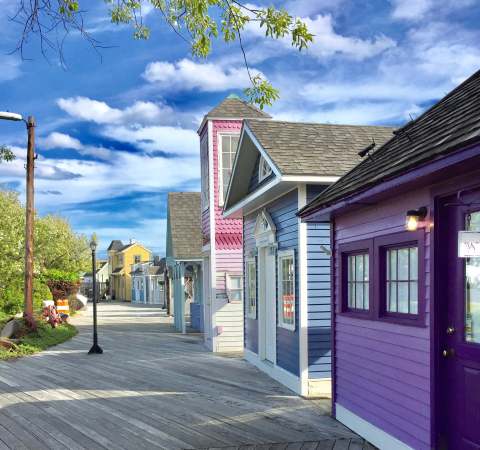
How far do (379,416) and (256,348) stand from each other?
6.59 metres

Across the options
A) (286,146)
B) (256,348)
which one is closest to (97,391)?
(256,348)

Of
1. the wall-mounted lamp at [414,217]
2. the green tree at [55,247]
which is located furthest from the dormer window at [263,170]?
the green tree at [55,247]

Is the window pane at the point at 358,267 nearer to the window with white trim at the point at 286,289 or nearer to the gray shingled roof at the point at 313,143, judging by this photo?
the gray shingled roof at the point at 313,143

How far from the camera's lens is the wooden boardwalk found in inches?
271

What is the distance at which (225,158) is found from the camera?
1590 cm

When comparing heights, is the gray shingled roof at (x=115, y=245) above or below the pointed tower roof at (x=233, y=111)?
below

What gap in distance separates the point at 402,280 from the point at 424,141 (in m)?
1.35

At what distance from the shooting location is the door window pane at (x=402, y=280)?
5891mm

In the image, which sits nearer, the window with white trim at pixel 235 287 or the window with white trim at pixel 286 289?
the window with white trim at pixel 286 289

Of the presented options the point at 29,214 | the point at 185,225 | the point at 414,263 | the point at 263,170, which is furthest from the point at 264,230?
the point at 185,225

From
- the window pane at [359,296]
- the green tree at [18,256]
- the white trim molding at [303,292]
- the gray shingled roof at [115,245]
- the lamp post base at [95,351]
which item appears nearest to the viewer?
the window pane at [359,296]

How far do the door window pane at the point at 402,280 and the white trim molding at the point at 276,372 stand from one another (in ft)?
11.7

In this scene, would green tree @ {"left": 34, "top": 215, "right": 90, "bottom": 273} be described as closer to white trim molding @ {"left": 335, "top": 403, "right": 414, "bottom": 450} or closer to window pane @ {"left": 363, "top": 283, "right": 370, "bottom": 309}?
white trim molding @ {"left": 335, "top": 403, "right": 414, "bottom": 450}

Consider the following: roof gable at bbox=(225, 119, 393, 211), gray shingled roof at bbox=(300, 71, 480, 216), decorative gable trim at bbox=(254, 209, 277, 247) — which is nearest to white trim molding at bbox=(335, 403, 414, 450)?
gray shingled roof at bbox=(300, 71, 480, 216)
